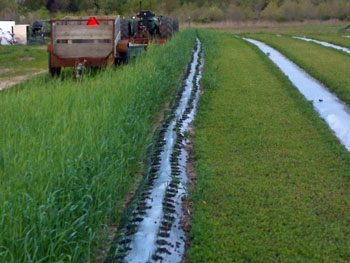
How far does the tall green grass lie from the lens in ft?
10.2

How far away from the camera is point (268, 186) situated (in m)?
5.07

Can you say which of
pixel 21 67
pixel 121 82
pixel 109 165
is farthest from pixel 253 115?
pixel 21 67

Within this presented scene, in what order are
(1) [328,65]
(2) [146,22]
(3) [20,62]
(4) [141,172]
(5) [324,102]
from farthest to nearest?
(2) [146,22]
(3) [20,62]
(1) [328,65]
(5) [324,102]
(4) [141,172]

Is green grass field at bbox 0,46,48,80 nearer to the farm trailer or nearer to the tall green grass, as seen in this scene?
the farm trailer

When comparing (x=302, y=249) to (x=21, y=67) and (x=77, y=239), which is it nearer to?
(x=77, y=239)

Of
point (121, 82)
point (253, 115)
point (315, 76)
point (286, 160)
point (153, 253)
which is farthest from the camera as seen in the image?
point (315, 76)

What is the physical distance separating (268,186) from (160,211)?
3.97 ft

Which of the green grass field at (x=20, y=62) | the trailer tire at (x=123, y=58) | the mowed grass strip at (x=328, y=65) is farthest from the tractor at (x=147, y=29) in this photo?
the trailer tire at (x=123, y=58)

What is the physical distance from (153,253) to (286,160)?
2606mm

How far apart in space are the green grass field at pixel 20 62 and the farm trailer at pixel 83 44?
266 centimetres

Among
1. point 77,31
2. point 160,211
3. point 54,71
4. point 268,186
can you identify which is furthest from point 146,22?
point 160,211

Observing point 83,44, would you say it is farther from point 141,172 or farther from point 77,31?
point 141,172

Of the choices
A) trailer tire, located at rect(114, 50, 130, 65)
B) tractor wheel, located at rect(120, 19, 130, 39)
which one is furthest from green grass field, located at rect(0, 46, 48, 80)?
trailer tire, located at rect(114, 50, 130, 65)

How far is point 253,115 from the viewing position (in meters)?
8.02
